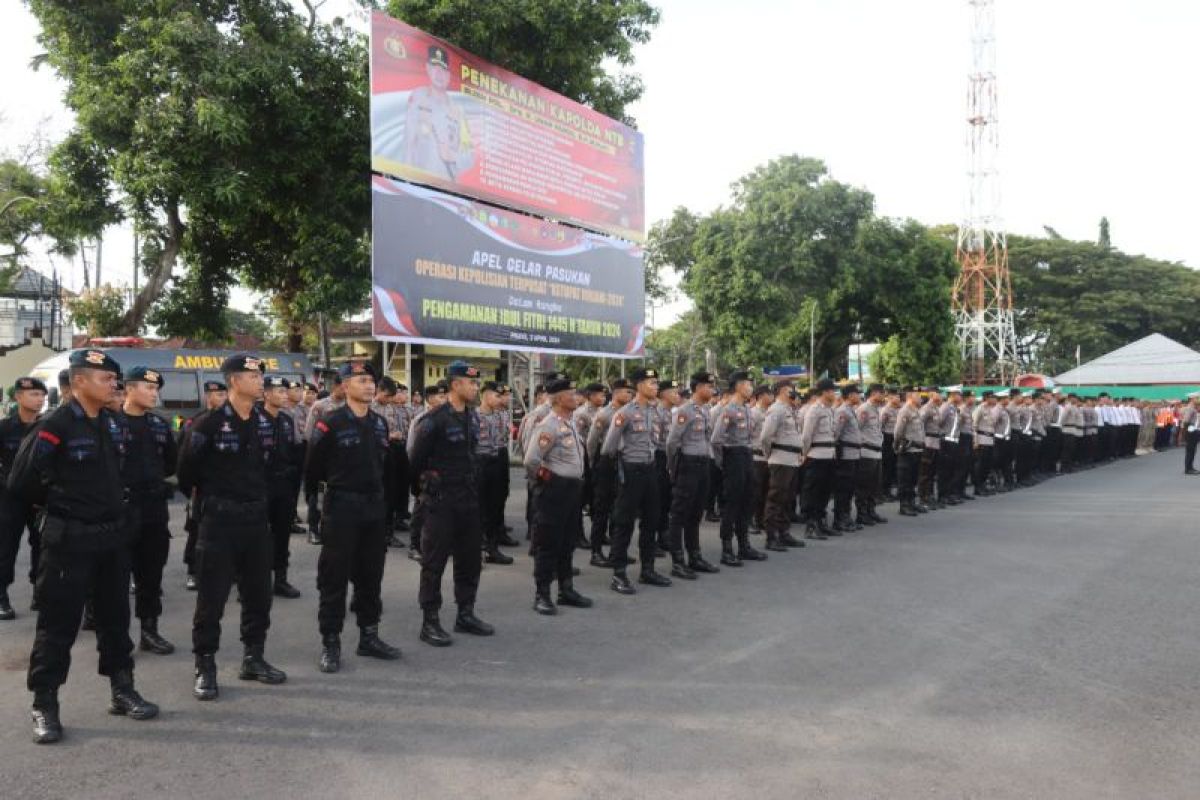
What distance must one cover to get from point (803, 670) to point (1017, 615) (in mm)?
2243

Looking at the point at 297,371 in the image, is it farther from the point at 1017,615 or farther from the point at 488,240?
the point at 1017,615

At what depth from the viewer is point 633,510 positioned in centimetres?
719

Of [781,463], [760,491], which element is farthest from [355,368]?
[760,491]

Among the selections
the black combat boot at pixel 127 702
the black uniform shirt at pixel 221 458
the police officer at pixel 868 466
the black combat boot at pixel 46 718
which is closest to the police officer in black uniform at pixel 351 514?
the black uniform shirt at pixel 221 458

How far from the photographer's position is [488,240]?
564 inches

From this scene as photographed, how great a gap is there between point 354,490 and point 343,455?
21 cm

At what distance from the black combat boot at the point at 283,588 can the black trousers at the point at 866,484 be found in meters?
6.94

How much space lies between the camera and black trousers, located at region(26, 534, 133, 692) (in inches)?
157

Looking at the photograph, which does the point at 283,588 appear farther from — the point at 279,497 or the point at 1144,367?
the point at 1144,367

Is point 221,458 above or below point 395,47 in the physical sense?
below

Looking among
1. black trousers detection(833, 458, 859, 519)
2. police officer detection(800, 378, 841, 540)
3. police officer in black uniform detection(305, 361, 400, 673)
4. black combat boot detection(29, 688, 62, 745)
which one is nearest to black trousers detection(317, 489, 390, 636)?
police officer in black uniform detection(305, 361, 400, 673)

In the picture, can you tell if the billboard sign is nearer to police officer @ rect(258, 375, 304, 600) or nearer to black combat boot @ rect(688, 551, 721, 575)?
police officer @ rect(258, 375, 304, 600)

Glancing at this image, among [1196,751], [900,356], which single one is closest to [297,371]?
[1196,751]

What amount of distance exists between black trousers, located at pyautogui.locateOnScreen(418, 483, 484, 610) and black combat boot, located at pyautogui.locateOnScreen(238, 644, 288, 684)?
3.47 feet
